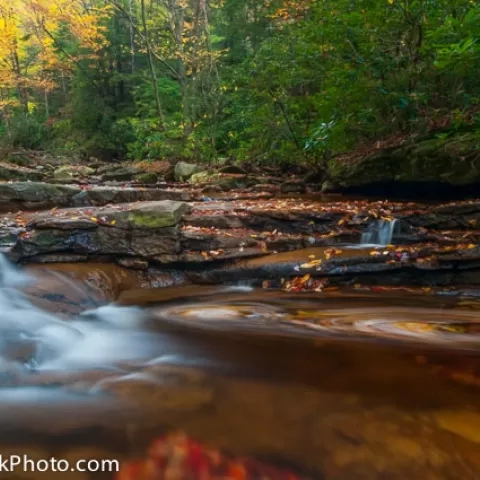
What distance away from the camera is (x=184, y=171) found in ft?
53.5

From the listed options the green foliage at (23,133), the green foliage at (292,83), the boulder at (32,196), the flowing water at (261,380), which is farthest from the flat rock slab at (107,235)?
the green foliage at (23,133)

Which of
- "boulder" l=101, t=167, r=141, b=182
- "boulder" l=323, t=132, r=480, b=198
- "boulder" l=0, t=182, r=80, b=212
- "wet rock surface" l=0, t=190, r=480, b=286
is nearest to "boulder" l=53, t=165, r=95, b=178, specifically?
"boulder" l=101, t=167, r=141, b=182

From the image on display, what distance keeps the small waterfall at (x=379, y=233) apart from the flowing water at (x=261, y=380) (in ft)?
4.73

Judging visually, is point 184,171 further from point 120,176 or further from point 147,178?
point 120,176

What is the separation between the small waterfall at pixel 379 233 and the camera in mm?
6781

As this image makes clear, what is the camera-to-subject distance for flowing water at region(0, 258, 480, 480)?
2670 mm

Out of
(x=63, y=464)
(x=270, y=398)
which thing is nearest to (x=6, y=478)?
(x=63, y=464)

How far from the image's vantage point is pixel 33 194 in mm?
9414

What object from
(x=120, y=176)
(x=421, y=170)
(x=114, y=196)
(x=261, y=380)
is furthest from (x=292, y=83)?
(x=261, y=380)

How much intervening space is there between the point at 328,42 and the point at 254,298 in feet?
21.1

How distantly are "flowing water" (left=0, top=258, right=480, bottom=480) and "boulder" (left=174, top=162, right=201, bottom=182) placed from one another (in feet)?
36.0

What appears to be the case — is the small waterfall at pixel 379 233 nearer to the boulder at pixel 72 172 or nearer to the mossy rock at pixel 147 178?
A: the mossy rock at pixel 147 178

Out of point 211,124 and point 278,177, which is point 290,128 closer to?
point 278,177

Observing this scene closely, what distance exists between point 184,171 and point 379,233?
34.9 feet
